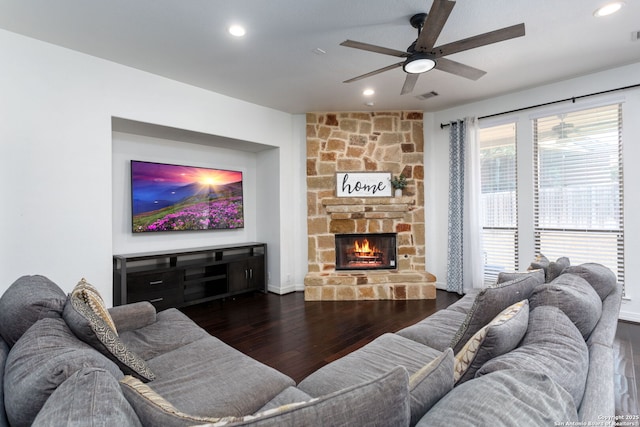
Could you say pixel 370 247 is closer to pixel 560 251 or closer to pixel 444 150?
pixel 444 150

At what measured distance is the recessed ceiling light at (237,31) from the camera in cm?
256

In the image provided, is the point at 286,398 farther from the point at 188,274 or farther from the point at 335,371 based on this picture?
the point at 188,274

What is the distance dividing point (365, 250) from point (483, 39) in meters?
3.29

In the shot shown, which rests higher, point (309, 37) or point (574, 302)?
point (309, 37)

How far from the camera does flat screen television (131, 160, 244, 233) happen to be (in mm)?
3859

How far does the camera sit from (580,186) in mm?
3645

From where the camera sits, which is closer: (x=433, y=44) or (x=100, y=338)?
(x=100, y=338)

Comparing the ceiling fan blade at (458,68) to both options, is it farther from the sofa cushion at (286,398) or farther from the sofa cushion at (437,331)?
the sofa cushion at (286,398)

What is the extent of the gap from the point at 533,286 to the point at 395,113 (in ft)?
12.3

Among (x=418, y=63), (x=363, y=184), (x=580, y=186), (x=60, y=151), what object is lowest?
(x=580, y=186)

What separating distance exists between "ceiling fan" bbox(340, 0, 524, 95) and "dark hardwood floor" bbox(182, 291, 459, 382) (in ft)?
8.08

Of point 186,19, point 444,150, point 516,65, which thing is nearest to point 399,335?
point 186,19

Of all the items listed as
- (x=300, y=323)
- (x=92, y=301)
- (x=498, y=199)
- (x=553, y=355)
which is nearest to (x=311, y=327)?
(x=300, y=323)

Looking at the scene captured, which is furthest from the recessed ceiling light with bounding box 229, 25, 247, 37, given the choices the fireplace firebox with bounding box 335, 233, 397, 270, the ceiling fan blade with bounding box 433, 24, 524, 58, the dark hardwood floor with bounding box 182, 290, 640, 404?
the fireplace firebox with bounding box 335, 233, 397, 270
